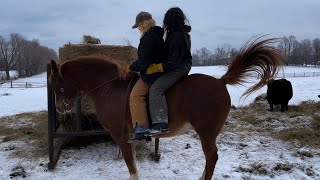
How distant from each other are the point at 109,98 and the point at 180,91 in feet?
3.35

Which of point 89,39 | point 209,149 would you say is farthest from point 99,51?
point 209,149

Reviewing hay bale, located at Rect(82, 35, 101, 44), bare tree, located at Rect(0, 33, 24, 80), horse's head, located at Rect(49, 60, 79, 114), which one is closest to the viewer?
horse's head, located at Rect(49, 60, 79, 114)

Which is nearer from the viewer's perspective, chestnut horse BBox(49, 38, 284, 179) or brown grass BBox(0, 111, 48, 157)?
chestnut horse BBox(49, 38, 284, 179)

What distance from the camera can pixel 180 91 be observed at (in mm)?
4176

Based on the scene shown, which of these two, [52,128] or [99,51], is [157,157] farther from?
[99,51]

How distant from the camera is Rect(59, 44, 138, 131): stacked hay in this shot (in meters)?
6.29

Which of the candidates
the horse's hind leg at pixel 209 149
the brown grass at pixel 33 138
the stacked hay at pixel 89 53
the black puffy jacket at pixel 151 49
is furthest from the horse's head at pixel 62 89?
the brown grass at pixel 33 138

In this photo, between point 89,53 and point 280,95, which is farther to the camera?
point 280,95

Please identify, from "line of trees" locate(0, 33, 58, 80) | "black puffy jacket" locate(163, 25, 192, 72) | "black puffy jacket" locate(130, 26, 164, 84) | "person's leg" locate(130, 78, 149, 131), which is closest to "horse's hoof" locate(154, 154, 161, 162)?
"person's leg" locate(130, 78, 149, 131)

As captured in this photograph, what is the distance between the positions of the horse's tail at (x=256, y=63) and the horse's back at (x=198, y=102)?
25 cm

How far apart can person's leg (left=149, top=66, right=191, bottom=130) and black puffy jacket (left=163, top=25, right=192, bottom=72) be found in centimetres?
10

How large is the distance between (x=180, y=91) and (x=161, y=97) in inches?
10.3

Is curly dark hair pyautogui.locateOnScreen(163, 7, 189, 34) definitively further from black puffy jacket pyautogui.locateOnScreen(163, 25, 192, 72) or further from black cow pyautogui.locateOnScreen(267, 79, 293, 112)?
black cow pyautogui.locateOnScreen(267, 79, 293, 112)

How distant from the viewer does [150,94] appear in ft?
13.5
